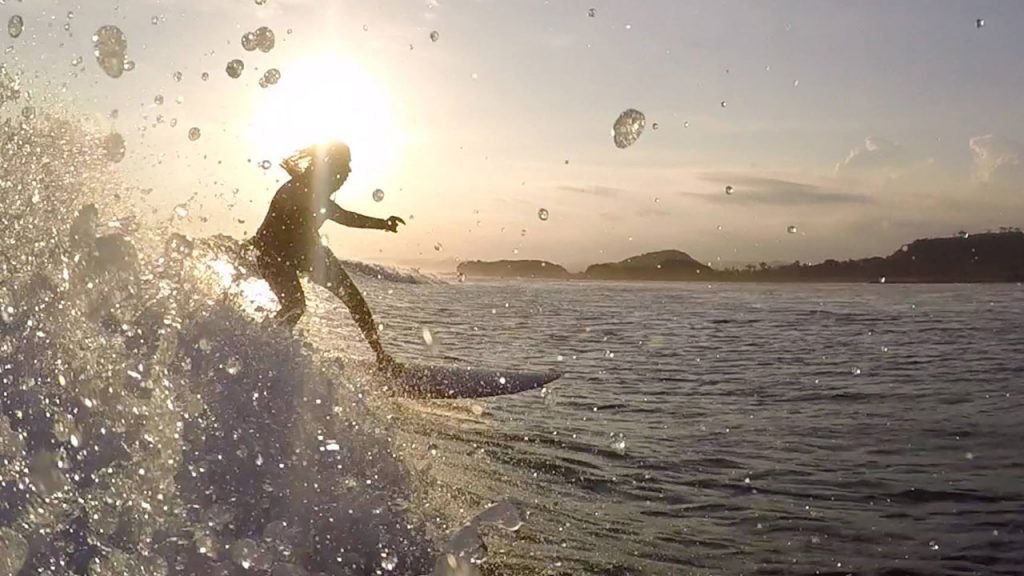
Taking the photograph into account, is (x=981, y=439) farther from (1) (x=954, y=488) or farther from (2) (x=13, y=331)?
(2) (x=13, y=331)

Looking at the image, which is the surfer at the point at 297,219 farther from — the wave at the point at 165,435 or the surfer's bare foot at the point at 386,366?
the wave at the point at 165,435

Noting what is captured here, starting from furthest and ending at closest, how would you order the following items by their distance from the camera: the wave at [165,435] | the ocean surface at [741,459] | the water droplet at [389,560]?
the ocean surface at [741,459]
the water droplet at [389,560]
the wave at [165,435]

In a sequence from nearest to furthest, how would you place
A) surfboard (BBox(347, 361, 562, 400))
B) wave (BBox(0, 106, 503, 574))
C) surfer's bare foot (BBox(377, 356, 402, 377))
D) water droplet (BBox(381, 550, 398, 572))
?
wave (BBox(0, 106, 503, 574))
water droplet (BBox(381, 550, 398, 572))
surfer's bare foot (BBox(377, 356, 402, 377))
surfboard (BBox(347, 361, 562, 400))

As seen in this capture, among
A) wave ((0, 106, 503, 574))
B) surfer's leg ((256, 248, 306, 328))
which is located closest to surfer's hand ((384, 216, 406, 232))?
surfer's leg ((256, 248, 306, 328))

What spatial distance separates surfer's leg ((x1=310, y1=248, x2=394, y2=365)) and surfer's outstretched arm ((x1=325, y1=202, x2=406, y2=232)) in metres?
0.30

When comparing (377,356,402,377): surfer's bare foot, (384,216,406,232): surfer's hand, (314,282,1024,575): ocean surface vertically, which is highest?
(384,216,406,232): surfer's hand

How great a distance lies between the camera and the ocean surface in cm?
504

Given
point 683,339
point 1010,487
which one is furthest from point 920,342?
point 1010,487

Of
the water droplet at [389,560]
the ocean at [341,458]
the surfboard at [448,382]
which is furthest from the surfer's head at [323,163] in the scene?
the water droplet at [389,560]

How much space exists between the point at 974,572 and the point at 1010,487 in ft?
6.79

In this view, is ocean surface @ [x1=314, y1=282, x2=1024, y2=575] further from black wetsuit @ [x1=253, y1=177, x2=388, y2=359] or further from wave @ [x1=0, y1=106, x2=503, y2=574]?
black wetsuit @ [x1=253, y1=177, x2=388, y2=359]

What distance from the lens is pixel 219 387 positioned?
4492 millimetres

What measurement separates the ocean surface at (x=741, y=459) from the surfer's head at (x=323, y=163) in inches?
80.0

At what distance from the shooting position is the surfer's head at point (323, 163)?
301 inches
